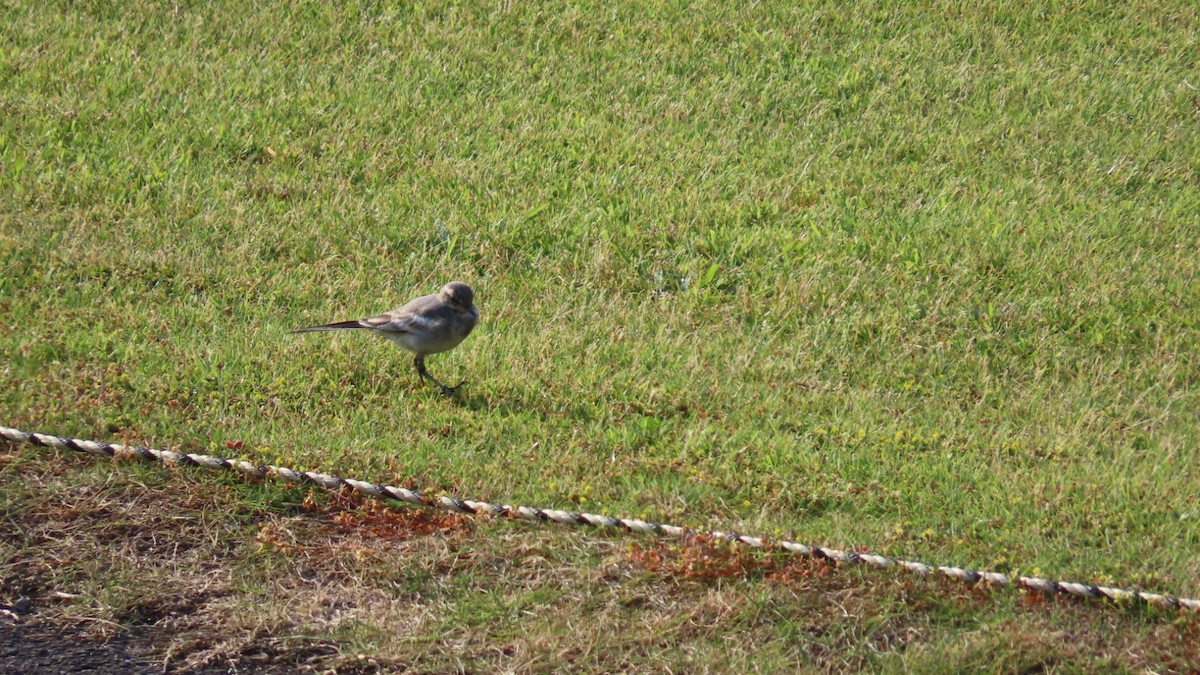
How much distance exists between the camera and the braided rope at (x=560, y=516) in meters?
5.36

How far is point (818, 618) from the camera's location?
524 centimetres

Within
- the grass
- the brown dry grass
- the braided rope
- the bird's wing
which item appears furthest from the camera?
the bird's wing

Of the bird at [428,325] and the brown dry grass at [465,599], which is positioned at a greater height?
the bird at [428,325]

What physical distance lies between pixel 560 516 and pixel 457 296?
5.28 ft

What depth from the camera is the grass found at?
20.3ft

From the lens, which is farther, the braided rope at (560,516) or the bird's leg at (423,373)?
the bird's leg at (423,373)

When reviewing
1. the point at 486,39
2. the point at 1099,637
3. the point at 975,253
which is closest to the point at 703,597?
the point at 1099,637

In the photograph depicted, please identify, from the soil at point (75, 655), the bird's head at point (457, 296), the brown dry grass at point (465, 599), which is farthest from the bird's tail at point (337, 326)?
the soil at point (75, 655)

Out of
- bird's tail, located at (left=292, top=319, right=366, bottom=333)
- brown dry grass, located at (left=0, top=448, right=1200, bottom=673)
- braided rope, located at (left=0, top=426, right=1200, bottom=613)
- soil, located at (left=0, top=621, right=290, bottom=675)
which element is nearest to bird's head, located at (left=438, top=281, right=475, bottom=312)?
bird's tail, located at (left=292, top=319, right=366, bottom=333)

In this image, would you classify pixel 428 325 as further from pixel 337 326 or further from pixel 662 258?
pixel 662 258

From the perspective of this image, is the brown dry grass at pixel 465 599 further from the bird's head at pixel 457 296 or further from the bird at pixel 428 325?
the bird's head at pixel 457 296

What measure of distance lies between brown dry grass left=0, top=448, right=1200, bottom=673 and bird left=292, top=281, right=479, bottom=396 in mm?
1150

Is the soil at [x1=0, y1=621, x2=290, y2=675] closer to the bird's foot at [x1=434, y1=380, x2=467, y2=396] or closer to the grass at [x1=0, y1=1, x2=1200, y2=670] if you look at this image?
the grass at [x1=0, y1=1, x2=1200, y2=670]

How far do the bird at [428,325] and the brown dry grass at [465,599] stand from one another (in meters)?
1.15
